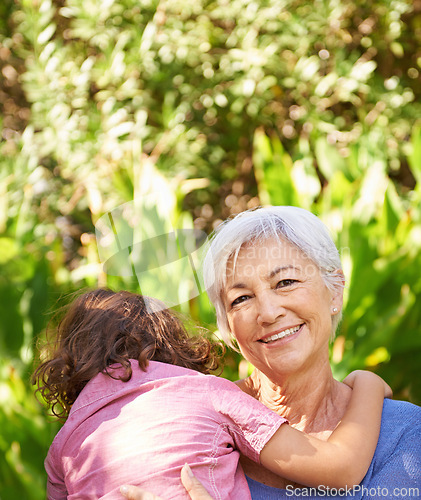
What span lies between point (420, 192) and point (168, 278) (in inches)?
55.3

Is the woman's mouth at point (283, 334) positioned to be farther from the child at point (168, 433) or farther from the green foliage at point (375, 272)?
the green foliage at point (375, 272)

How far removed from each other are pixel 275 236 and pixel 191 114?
344 centimetres

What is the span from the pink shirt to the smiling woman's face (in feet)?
0.54

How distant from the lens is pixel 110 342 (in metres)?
1.64

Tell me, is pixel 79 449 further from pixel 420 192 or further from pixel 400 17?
pixel 400 17

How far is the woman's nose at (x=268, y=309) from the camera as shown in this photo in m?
1.61

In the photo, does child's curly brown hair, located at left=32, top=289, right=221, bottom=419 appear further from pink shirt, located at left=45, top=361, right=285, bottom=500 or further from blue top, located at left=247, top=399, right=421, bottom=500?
blue top, located at left=247, top=399, right=421, bottom=500

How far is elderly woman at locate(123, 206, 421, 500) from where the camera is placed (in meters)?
1.60

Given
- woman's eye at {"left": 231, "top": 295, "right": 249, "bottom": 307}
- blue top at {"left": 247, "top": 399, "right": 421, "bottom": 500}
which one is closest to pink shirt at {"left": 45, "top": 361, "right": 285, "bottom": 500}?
blue top at {"left": 247, "top": 399, "right": 421, "bottom": 500}

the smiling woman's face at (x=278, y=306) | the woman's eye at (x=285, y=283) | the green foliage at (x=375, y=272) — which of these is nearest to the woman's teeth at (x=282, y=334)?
the smiling woman's face at (x=278, y=306)

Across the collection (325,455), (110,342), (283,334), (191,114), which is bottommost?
(191,114)

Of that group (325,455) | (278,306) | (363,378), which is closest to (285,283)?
(278,306)

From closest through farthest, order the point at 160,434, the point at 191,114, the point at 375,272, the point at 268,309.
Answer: the point at 160,434, the point at 268,309, the point at 375,272, the point at 191,114

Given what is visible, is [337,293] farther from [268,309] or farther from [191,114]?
[191,114]
